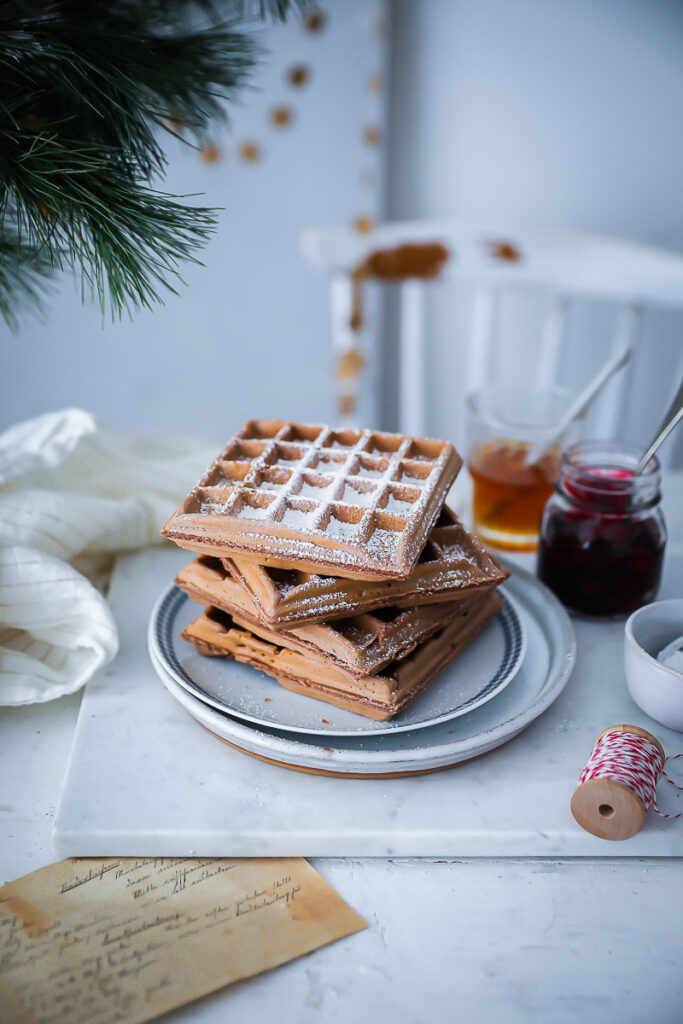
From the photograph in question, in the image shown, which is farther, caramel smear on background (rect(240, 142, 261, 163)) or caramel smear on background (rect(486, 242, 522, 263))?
caramel smear on background (rect(240, 142, 261, 163))

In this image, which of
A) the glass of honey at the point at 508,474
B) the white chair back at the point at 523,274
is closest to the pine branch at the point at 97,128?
the glass of honey at the point at 508,474

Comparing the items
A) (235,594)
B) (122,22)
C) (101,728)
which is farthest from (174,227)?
(101,728)

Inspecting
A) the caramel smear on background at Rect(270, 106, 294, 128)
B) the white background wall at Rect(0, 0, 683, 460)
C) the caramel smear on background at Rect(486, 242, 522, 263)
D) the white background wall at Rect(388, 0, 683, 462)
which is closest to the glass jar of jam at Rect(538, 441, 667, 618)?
the caramel smear on background at Rect(486, 242, 522, 263)

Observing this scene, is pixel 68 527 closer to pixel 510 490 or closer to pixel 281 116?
pixel 510 490

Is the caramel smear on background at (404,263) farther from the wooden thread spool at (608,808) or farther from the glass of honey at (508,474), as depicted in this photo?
the wooden thread spool at (608,808)

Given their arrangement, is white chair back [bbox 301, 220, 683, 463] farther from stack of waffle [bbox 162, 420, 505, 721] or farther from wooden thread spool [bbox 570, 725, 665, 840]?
wooden thread spool [bbox 570, 725, 665, 840]

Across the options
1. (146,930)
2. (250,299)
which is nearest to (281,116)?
(250,299)

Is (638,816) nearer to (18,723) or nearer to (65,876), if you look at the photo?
(65,876)
